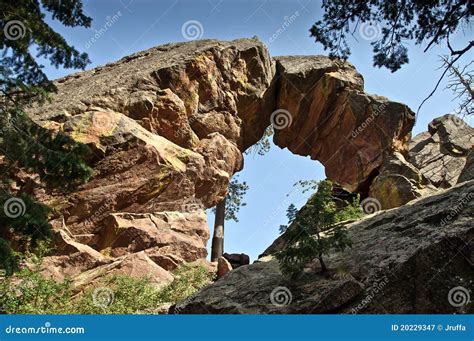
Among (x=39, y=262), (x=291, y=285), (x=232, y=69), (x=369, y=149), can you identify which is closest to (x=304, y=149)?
(x=369, y=149)

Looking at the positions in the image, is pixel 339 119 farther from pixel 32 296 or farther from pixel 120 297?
pixel 32 296

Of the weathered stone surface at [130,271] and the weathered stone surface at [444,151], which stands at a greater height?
the weathered stone surface at [444,151]

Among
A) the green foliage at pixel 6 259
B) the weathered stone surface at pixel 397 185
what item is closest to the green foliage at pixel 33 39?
the green foliage at pixel 6 259

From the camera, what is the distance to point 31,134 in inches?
437

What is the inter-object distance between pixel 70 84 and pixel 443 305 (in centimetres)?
2293

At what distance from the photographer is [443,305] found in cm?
688

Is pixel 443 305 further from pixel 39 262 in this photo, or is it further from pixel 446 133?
pixel 446 133

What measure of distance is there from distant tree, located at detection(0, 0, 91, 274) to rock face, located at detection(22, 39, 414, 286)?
2911 mm

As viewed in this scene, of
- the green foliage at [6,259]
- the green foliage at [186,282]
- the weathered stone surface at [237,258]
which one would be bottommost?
the green foliage at [6,259]

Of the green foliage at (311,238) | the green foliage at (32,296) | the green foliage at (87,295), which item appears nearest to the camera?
the green foliage at (311,238)

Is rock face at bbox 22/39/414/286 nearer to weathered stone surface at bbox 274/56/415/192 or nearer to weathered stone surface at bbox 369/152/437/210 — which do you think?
weathered stone surface at bbox 274/56/415/192

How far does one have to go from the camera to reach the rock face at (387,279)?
7.08m

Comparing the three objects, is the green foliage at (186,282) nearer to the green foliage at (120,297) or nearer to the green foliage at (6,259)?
the green foliage at (120,297)

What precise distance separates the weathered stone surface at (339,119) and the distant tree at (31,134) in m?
18.1
